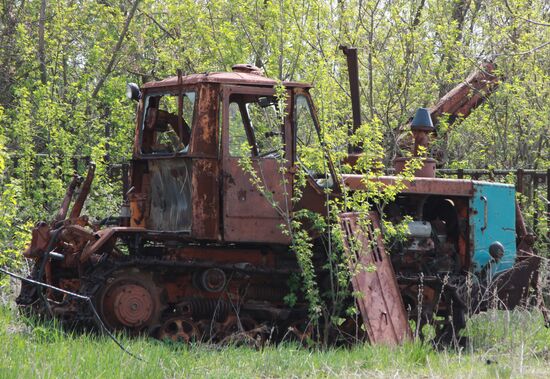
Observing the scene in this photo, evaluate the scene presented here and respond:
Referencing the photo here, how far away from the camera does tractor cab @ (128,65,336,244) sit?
9.12 meters

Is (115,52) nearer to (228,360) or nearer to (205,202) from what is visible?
(205,202)

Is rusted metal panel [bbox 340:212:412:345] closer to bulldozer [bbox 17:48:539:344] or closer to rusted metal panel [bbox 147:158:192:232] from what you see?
bulldozer [bbox 17:48:539:344]

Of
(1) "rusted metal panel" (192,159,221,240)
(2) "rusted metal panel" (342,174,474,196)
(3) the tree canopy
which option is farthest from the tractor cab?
(3) the tree canopy

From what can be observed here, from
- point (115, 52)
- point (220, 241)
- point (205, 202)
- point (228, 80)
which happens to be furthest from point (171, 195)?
point (115, 52)

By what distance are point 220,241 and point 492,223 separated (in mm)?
3294

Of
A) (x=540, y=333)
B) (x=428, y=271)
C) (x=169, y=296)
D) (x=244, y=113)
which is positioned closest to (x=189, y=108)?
(x=244, y=113)

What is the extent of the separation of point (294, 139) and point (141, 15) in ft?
35.2

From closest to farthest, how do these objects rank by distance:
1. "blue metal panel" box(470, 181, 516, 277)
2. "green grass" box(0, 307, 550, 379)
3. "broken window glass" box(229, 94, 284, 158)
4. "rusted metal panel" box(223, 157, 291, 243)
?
"green grass" box(0, 307, 550, 379) → "rusted metal panel" box(223, 157, 291, 243) → "broken window glass" box(229, 94, 284, 158) → "blue metal panel" box(470, 181, 516, 277)

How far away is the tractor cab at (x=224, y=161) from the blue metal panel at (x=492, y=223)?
1838 mm

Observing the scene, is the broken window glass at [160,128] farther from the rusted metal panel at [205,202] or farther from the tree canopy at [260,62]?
the tree canopy at [260,62]

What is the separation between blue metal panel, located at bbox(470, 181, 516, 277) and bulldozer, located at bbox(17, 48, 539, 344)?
16.4 inches

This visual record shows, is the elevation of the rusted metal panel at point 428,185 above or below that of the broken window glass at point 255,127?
below

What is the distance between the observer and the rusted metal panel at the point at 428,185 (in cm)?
980

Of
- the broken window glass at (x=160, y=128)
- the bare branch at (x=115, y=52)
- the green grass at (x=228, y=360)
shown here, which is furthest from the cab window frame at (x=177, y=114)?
the bare branch at (x=115, y=52)
